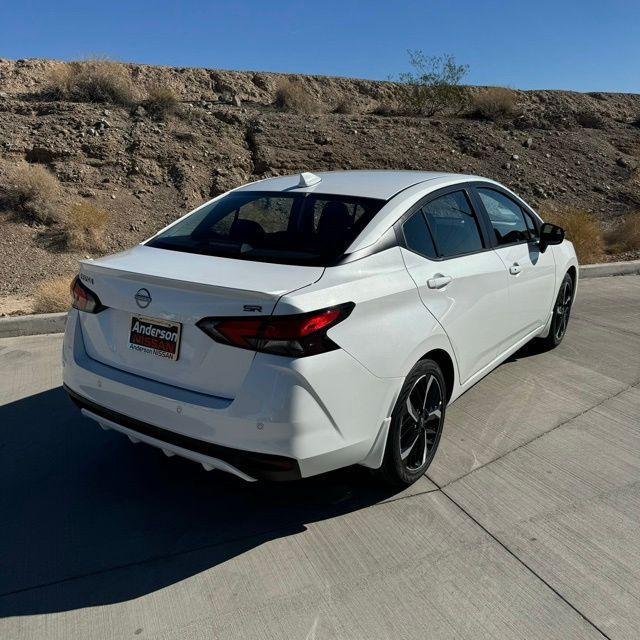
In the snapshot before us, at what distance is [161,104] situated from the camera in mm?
15422

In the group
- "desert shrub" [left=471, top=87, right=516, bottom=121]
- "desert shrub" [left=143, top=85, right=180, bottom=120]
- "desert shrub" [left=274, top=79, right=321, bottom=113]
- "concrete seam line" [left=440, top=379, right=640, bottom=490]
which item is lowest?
"concrete seam line" [left=440, top=379, right=640, bottom=490]

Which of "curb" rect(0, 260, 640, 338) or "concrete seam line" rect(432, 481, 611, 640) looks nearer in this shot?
"concrete seam line" rect(432, 481, 611, 640)

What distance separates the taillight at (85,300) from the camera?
10.3 ft

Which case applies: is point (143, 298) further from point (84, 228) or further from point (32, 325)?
point (84, 228)

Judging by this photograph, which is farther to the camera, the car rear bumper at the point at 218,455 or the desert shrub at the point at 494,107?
the desert shrub at the point at 494,107

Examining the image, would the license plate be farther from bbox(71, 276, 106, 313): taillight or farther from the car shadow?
the car shadow

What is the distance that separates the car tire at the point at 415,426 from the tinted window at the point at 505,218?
1488 mm

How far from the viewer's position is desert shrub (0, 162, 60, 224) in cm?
1085

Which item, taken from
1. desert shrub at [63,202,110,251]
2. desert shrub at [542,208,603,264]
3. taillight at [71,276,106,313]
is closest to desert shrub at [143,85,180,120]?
desert shrub at [63,202,110,251]

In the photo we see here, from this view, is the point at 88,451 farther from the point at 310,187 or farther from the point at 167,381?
the point at 310,187

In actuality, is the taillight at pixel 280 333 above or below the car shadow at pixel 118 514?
above

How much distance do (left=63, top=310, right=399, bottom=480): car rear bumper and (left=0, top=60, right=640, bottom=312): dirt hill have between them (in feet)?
18.3

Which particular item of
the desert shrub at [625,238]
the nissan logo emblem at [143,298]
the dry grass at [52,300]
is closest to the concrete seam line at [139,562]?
the nissan logo emblem at [143,298]

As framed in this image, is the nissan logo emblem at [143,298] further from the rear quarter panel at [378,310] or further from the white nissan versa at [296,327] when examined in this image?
the rear quarter panel at [378,310]
